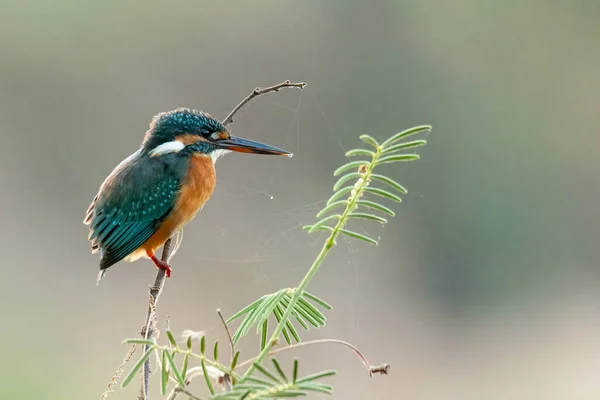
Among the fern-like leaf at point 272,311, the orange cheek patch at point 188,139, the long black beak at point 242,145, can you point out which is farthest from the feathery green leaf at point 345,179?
the orange cheek patch at point 188,139

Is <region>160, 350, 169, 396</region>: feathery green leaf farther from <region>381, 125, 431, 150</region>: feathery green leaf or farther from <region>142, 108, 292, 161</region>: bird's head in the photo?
<region>142, 108, 292, 161</region>: bird's head

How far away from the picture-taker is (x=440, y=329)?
17.8 feet

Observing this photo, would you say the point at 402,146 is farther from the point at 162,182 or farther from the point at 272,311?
the point at 162,182

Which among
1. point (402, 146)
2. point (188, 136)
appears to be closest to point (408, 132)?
point (402, 146)

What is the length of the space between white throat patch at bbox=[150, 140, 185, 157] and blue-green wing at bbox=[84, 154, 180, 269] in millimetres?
27

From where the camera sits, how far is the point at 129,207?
1627 mm

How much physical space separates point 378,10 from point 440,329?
265cm

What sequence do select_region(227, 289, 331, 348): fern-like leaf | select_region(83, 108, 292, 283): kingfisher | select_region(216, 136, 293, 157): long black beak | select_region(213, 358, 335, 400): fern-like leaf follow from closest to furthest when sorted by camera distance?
select_region(213, 358, 335, 400): fern-like leaf
select_region(227, 289, 331, 348): fern-like leaf
select_region(216, 136, 293, 157): long black beak
select_region(83, 108, 292, 283): kingfisher

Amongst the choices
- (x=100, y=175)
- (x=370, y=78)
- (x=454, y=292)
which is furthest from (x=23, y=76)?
(x=454, y=292)

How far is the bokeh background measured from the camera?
16.1ft

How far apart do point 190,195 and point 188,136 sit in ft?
0.48

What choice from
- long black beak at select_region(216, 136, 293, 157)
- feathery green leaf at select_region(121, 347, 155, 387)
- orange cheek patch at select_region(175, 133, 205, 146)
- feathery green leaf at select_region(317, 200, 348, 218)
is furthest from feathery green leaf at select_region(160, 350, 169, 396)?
orange cheek patch at select_region(175, 133, 205, 146)

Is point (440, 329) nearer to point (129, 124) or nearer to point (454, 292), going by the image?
point (454, 292)

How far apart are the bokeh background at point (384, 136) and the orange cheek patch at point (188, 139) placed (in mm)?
3003
